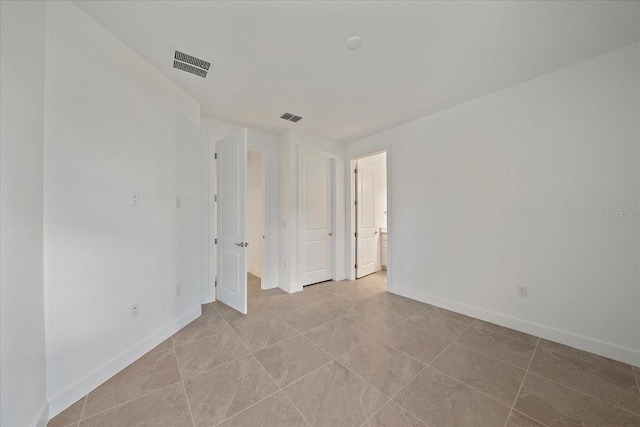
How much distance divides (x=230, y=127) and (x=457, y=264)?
362 centimetres

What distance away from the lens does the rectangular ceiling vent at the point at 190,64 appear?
1879mm

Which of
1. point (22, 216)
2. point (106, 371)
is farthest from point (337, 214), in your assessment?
point (22, 216)

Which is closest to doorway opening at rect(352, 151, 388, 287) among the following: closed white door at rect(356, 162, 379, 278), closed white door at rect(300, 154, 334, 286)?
closed white door at rect(356, 162, 379, 278)

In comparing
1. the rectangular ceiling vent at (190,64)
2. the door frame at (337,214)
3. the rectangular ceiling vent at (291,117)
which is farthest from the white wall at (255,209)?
the rectangular ceiling vent at (190,64)

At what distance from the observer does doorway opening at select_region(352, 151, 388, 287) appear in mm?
4152

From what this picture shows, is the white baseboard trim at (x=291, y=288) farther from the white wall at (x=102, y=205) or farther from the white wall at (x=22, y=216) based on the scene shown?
the white wall at (x=22, y=216)

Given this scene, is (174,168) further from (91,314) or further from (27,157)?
(91,314)

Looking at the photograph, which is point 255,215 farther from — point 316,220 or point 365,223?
point 365,223

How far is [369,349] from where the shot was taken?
2.00 m

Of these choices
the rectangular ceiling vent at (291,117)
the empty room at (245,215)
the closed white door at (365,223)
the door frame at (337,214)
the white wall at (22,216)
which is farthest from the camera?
the closed white door at (365,223)

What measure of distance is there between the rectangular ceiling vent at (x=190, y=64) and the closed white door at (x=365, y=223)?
2784 millimetres

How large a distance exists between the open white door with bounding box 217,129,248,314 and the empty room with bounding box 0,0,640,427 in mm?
36

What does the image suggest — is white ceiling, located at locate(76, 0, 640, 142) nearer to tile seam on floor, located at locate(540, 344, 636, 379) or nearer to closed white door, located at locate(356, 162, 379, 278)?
closed white door, located at locate(356, 162, 379, 278)

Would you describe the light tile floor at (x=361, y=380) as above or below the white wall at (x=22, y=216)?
below
